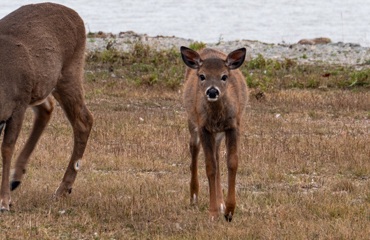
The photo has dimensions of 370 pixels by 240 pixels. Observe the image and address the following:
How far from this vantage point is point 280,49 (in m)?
27.1

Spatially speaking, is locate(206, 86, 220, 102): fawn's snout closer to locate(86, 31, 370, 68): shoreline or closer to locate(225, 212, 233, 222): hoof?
locate(225, 212, 233, 222): hoof

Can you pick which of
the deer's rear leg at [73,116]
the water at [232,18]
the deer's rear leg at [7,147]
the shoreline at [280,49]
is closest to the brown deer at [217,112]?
the deer's rear leg at [73,116]

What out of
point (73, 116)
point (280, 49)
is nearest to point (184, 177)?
point (73, 116)

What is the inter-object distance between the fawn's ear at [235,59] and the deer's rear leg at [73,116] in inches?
71.6

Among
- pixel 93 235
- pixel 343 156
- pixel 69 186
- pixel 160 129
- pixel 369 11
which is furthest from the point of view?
pixel 369 11

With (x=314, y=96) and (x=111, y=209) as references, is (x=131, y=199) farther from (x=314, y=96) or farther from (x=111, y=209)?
(x=314, y=96)

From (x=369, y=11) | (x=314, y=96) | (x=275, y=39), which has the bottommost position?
(x=369, y=11)

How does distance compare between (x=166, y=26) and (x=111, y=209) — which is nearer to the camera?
(x=111, y=209)

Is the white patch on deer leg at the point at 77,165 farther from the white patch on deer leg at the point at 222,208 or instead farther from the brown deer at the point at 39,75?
the white patch on deer leg at the point at 222,208

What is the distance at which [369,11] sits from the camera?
4919cm

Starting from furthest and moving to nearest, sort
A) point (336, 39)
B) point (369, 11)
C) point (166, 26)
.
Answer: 1. point (369, 11)
2. point (166, 26)
3. point (336, 39)

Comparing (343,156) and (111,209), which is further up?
(111,209)

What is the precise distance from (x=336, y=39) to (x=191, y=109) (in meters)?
25.5

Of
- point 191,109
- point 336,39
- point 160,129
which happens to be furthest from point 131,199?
point 336,39
